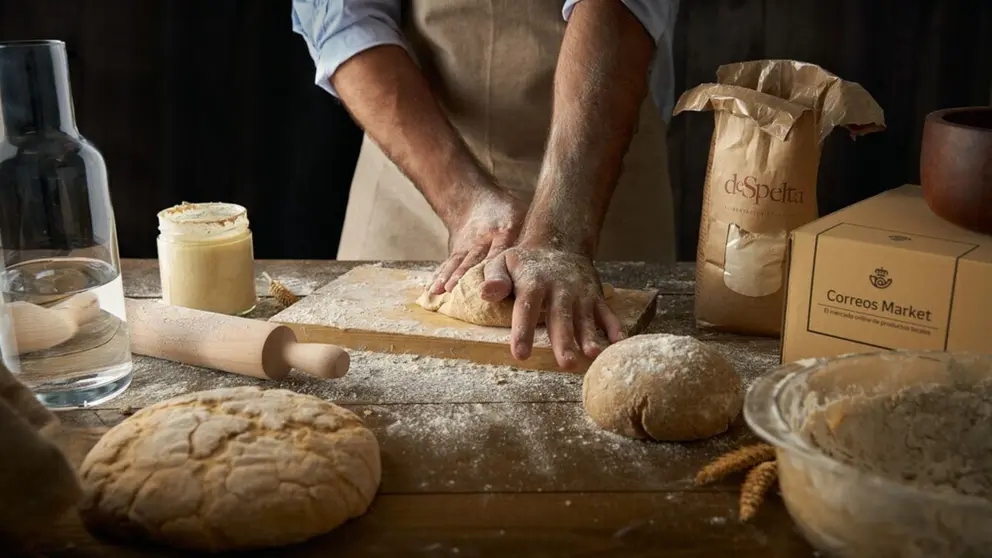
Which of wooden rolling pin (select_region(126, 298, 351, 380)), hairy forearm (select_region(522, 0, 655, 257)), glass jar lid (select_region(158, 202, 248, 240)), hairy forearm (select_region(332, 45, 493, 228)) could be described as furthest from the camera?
hairy forearm (select_region(332, 45, 493, 228))

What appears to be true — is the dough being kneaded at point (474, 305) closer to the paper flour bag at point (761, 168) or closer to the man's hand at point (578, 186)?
the man's hand at point (578, 186)

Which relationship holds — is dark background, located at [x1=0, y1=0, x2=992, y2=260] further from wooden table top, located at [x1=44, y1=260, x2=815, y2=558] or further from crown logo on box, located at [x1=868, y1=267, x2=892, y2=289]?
crown logo on box, located at [x1=868, y1=267, x2=892, y2=289]

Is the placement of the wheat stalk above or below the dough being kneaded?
below

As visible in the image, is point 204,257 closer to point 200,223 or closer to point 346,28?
point 200,223

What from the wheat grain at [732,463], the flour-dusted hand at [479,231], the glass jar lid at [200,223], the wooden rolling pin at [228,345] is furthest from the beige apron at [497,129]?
the wheat grain at [732,463]

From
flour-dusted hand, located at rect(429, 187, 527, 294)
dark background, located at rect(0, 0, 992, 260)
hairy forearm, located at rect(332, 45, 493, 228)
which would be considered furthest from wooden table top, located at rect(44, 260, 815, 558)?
dark background, located at rect(0, 0, 992, 260)

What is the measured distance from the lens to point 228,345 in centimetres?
133

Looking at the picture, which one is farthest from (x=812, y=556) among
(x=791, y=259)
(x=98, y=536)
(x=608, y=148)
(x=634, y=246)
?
(x=634, y=246)

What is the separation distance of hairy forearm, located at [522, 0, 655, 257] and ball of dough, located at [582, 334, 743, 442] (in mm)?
454

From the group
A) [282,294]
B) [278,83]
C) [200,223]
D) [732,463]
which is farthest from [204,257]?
[278,83]

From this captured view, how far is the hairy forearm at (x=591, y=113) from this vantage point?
1.66 m

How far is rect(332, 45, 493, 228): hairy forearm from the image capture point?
1871 millimetres

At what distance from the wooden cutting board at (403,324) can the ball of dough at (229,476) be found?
38cm

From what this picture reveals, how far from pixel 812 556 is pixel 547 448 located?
0.33m
